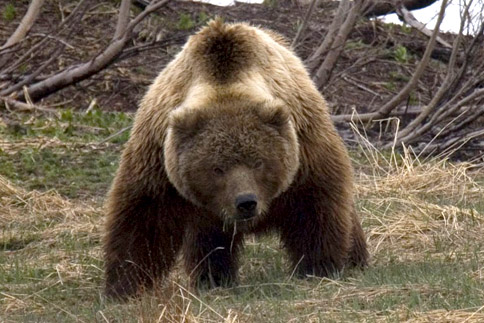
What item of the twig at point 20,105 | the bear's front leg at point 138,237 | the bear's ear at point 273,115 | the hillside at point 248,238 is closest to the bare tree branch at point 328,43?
the hillside at point 248,238

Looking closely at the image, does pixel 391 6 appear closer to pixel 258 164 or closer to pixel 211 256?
pixel 211 256

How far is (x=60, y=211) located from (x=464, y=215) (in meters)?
3.05

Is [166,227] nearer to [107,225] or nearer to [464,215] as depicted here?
[107,225]

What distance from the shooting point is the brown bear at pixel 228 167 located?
5.86m

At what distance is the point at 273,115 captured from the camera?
5852mm

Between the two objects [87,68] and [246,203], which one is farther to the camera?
[87,68]

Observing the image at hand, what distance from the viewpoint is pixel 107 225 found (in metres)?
6.48

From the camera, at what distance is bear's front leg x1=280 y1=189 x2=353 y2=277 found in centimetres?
647

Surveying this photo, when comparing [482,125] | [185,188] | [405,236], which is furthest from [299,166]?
[482,125]

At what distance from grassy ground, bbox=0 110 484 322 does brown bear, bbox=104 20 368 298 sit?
0.81ft

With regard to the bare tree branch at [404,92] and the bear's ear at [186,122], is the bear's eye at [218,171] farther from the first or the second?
the bare tree branch at [404,92]

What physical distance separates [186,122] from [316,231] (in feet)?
3.78

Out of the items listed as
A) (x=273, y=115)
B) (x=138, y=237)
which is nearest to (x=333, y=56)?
(x=138, y=237)

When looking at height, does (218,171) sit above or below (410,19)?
above
